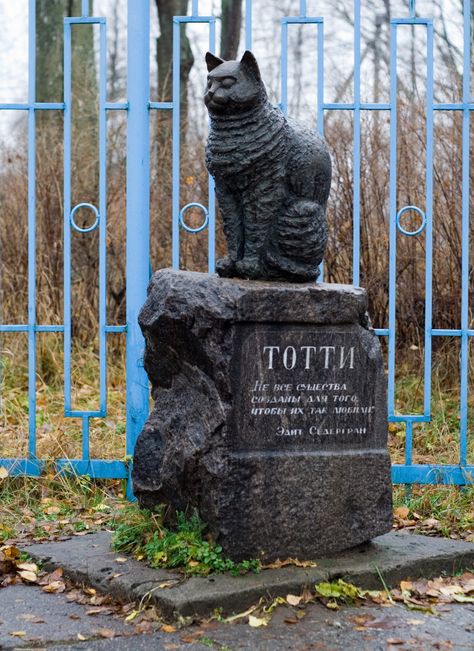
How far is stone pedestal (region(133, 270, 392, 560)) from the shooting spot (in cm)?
383

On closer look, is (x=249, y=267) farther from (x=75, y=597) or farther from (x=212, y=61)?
(x=75, y=597)

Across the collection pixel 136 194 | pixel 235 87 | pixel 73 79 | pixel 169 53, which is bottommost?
pixel 136 194

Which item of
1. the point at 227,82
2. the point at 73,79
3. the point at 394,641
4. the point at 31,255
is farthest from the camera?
the point at 73,79

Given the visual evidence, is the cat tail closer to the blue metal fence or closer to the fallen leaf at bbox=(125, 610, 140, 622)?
the blue metal fence

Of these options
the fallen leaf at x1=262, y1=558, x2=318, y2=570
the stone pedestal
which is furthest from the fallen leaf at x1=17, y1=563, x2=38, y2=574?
the fallen leaf at x1=262, y1=558, x2=318, y2=570

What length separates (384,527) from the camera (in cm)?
409

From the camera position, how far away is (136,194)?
5188 millimetres

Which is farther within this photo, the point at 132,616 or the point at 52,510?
the point at 52,510

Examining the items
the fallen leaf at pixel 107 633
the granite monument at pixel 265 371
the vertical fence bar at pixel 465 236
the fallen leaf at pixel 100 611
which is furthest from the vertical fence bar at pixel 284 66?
the fallen leaf at pixel 107 633

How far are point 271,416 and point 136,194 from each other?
1831 mm

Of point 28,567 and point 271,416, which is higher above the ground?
point 271,416

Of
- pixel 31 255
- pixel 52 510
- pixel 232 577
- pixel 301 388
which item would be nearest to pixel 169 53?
pixel 31 255

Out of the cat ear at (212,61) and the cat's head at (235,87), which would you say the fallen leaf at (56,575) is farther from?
the cat ear at (212,61)

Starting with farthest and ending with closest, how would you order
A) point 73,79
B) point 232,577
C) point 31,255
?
point 73,79 → point 31,255 → point 232,577
